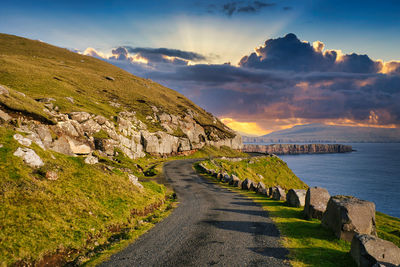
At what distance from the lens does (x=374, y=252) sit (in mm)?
9500

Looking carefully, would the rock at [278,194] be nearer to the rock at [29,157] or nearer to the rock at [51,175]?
the rock at [51,175]

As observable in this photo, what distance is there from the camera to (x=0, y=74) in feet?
A: 232

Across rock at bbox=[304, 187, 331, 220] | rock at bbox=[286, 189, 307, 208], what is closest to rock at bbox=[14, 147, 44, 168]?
rock at bbox=[304, 187, 331, 220]

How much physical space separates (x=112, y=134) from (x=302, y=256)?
51959 millimetres

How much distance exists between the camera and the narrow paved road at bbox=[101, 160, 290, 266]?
11.1 meters

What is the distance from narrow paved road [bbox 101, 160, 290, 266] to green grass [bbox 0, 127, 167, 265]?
3.14 m

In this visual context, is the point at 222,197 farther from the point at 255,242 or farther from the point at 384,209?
the point at 384,209

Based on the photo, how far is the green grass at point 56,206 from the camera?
11.0 metres

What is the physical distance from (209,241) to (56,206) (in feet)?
34.1

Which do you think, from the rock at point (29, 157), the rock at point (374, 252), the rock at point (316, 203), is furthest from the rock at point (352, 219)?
the rock at point (29, 157)

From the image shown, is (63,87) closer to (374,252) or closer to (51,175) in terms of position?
(51,175)

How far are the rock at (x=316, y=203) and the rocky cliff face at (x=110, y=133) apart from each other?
81.2 feet

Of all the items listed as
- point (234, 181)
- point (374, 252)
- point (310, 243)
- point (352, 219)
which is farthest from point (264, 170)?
point (374, 252)

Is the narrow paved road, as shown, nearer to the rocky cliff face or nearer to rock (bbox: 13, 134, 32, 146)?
rock (bbox: 13, 134, 32, 146)
